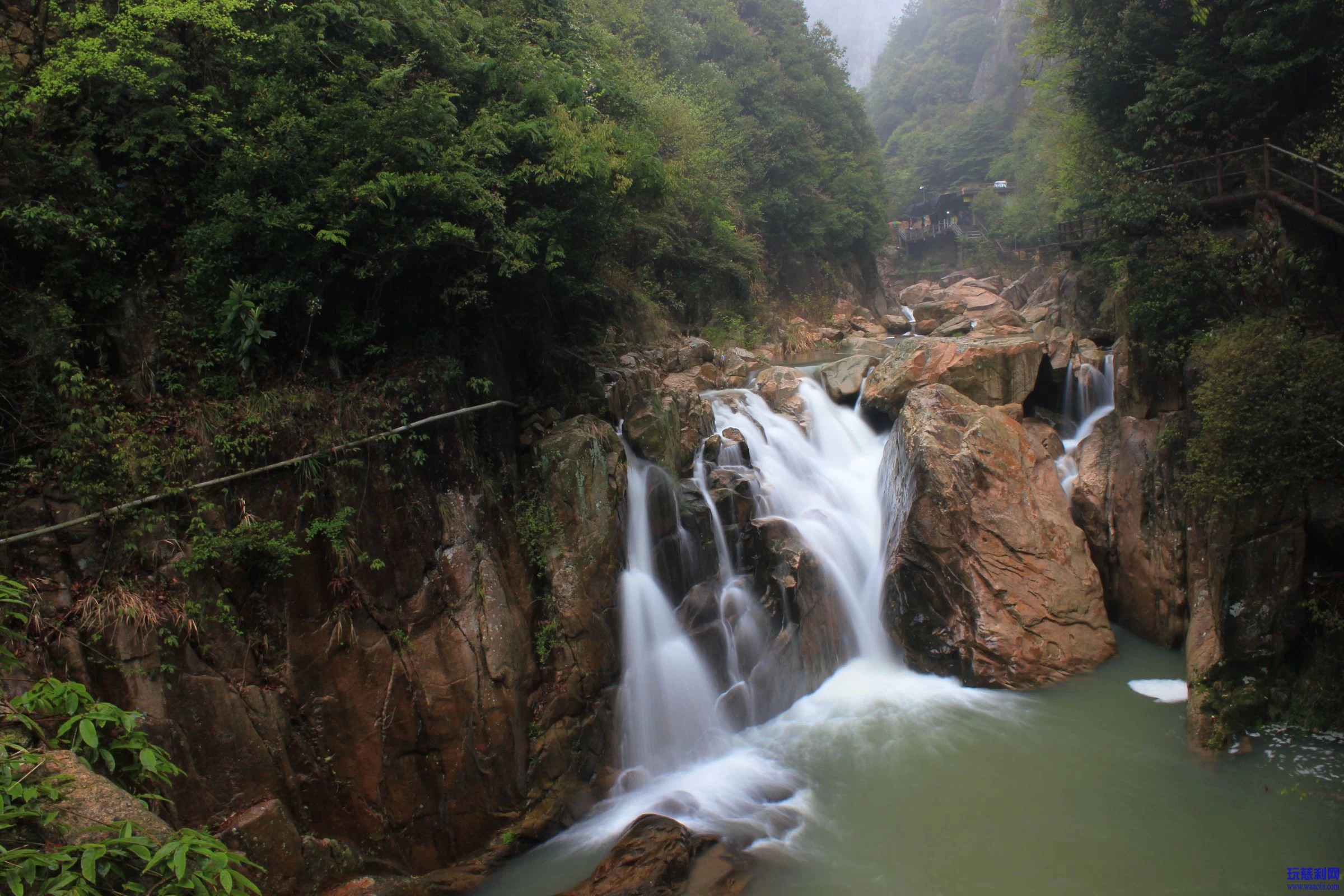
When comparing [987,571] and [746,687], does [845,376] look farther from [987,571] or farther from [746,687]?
[746,687]

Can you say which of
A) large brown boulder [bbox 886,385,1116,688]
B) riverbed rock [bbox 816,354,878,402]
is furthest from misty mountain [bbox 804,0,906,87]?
large brown boulder [bbox 886,385,1116,688]

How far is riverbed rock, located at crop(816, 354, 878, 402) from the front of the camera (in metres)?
14.5

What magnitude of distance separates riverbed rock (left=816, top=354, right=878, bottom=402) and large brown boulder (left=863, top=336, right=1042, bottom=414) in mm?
1199

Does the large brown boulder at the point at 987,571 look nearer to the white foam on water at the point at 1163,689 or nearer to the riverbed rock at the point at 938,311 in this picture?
the white foam on water at the point at 1163,689

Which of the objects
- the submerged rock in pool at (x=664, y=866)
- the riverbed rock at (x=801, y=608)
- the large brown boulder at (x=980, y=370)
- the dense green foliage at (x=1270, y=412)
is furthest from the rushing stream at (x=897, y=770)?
the large brown boulder at (x=980, y=370)

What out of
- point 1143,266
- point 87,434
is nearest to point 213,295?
point 87,434

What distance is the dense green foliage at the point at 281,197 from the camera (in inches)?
236

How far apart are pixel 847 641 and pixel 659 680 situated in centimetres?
288

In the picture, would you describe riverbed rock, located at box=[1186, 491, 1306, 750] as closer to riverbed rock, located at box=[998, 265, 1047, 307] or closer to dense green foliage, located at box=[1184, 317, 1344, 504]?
dense green foliage, located at box=[1184, 317, 1344, 504]

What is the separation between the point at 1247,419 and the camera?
25.3 ft

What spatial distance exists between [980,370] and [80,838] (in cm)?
1274

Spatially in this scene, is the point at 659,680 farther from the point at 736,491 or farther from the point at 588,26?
the point at 588,26

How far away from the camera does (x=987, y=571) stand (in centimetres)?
956

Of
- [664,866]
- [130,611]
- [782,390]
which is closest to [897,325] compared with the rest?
[782,390]
